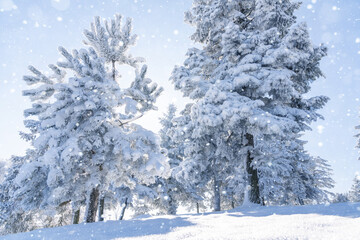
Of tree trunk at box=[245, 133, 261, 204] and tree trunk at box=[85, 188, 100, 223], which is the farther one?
tree trunk at box=[245, 133, 261, 204]

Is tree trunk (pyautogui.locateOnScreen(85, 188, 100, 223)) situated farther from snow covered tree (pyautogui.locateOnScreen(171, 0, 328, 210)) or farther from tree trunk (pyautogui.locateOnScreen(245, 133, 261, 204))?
tree trunk (pyautogui.locateOnScreen(245, 133, 261, 204))

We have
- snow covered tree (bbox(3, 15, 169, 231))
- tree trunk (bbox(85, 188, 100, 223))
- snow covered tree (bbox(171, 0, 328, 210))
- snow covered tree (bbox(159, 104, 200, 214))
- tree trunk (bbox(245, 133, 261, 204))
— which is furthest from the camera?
snow covered tree (bbox(159, 104, 200, 214))

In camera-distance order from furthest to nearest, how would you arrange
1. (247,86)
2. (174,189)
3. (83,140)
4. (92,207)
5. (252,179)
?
(174,189), (247,86), (252,179), (92,207), (83,140)

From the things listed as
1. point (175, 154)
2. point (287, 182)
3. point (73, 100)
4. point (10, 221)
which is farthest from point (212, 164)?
point (10, 221)

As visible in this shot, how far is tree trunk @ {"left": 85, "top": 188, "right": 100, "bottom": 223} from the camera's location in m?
6.32

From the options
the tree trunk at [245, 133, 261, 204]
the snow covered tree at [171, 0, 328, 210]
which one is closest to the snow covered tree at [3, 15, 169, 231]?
the snow covered tree at [171, 0, 328, 210]

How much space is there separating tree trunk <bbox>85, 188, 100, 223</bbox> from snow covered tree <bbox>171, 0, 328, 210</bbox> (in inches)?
155

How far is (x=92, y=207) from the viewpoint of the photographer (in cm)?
655

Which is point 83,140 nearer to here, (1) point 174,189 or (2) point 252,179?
(2) point 252,179

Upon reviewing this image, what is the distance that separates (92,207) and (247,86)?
7329 mm

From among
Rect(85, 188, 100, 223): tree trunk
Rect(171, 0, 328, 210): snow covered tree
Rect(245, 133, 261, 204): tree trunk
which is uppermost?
Rect(171, 0, 328, 210): snow covered tree

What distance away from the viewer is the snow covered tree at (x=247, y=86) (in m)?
7.90

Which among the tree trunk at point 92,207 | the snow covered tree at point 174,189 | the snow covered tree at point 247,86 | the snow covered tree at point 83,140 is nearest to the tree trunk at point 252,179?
the snow covered tree at point 247,86

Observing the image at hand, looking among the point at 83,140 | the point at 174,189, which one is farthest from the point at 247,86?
the point at 174,189
